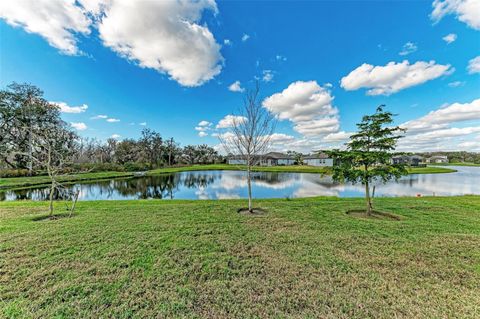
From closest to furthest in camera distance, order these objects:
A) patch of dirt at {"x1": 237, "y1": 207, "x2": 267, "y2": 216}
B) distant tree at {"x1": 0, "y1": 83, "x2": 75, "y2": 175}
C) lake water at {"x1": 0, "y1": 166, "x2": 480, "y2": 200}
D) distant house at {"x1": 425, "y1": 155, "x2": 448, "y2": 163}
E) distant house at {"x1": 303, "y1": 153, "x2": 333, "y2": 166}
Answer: patch of dirt at {"x1": 237, "y1": 207, "x2": 267, "y2": 216} → lake water at {"x1": 0, "y1": 166, "x2": 480, "y2": 200} → distant tree at {"x1": 0, "y1": 83, "x2": 75, "y2": 175} → distant house at {"x1": 303, "y1": 153, "x2": 333, "y2": 166} → distant house at {"x1": 425, "y1": 155, "x2": 448, "y2": 163}

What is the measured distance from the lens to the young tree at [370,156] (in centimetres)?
667

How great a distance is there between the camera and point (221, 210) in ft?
25.4

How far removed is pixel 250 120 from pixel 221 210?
3.94 meters

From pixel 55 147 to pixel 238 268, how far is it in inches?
335

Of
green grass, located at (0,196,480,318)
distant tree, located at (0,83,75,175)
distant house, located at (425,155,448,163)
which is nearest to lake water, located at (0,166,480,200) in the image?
green grass, located at (0,196,480,318)

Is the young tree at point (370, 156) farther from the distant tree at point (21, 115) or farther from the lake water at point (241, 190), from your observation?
the distant tree at point (21, 115)

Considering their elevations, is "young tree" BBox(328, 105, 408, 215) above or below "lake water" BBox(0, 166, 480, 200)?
above

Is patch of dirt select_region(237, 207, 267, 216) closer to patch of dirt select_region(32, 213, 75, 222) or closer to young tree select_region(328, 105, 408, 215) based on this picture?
young tree select_region(328, 105, 408, 215)

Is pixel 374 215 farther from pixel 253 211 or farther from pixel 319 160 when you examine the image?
pixel 319 160

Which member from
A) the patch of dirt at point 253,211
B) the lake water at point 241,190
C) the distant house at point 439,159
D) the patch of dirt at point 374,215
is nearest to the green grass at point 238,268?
the patch of dirt at point 374,215

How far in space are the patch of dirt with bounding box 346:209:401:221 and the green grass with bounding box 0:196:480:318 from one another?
24.3 inches

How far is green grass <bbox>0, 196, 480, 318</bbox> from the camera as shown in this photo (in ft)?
8.38

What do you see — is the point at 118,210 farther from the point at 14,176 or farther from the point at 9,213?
the point at 14,176

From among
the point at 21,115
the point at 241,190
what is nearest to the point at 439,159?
the point at 241,190
